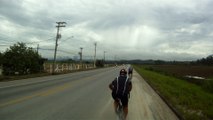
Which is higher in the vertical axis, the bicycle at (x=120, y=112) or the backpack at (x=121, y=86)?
the backpack at (x=121, y=86)

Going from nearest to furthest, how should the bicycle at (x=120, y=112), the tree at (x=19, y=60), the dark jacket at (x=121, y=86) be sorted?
the dark jacket at (x=121, y=86)
the bicycle at (x=120, y=112)
the tree at (x=19, y=60)

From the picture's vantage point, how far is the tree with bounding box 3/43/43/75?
43.7 m

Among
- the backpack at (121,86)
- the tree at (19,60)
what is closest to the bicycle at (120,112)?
the backpack at (121,86)

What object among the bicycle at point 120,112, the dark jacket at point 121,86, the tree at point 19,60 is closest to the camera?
the dark jacket at point 121,86

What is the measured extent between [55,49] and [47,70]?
4990 mm

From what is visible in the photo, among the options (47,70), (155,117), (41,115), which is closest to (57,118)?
(41,115)

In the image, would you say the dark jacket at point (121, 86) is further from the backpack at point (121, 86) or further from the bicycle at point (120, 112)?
the bicycle at point (120, 112)

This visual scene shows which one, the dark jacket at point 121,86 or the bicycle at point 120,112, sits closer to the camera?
the dark jacket at point 121,86

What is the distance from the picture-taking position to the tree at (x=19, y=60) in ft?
143

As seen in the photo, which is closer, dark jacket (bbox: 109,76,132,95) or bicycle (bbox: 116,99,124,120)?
dark jacket (bbox: 109,76,132,95)

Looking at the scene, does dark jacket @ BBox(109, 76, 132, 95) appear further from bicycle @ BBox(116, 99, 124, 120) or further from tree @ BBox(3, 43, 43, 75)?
tree @ BBox(3, 43, 43, 75)

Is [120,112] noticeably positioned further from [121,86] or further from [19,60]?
Result: [19,60]

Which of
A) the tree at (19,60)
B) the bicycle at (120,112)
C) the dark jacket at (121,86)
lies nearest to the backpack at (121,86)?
the dark jacket at (121,86)

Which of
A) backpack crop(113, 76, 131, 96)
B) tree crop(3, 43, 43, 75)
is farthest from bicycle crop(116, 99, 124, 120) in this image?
tree crop(3, 43, 43, 75)
